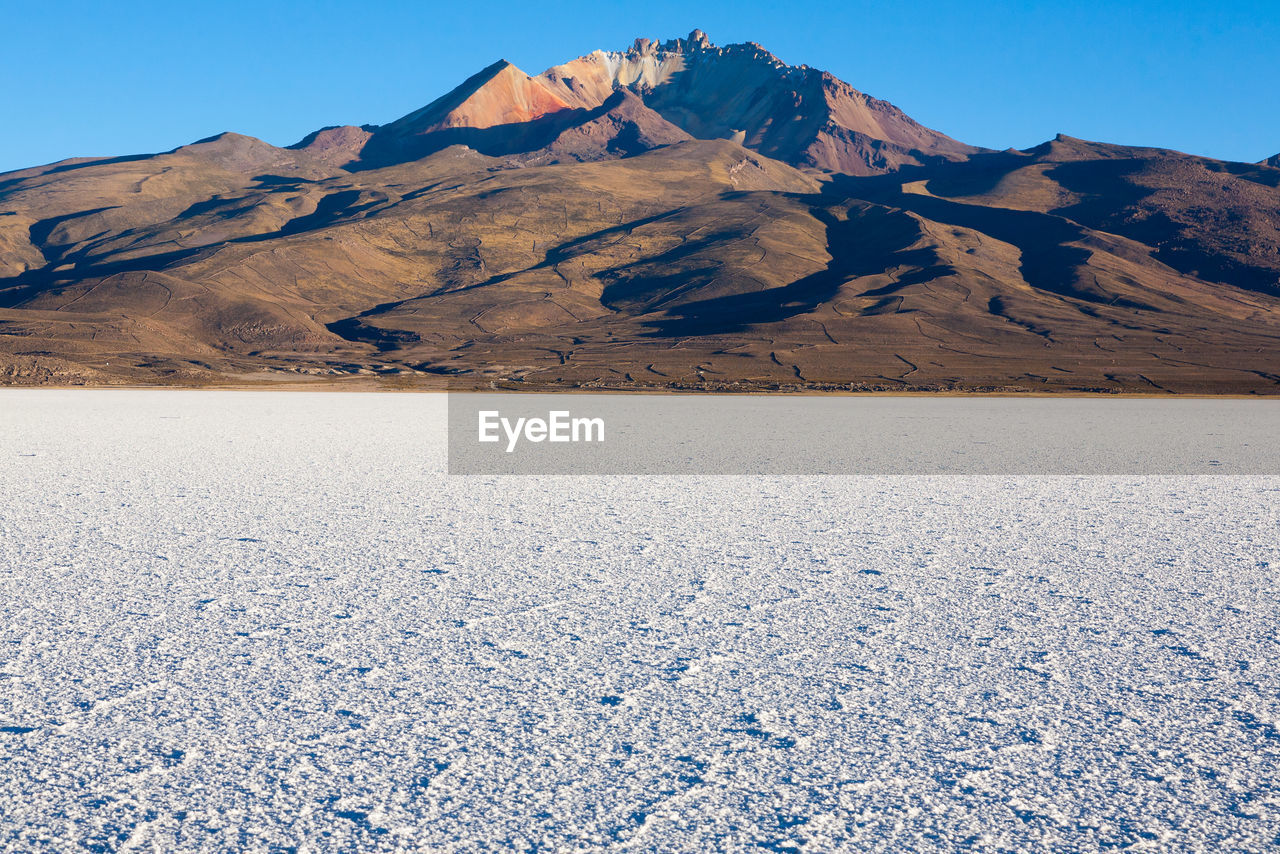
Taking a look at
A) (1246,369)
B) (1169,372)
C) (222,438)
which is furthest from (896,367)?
(222,438)

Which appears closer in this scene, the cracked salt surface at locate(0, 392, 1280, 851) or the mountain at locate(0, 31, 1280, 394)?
the cracked salt surface at locate(0, 392, 1280, 851)

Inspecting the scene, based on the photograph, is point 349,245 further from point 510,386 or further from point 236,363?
point 510,386

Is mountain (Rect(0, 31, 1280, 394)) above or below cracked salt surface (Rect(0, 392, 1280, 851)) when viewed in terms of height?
above

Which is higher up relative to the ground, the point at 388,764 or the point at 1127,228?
the point at 1127,228

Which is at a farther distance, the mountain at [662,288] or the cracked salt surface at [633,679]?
the mountain at [662,288]
